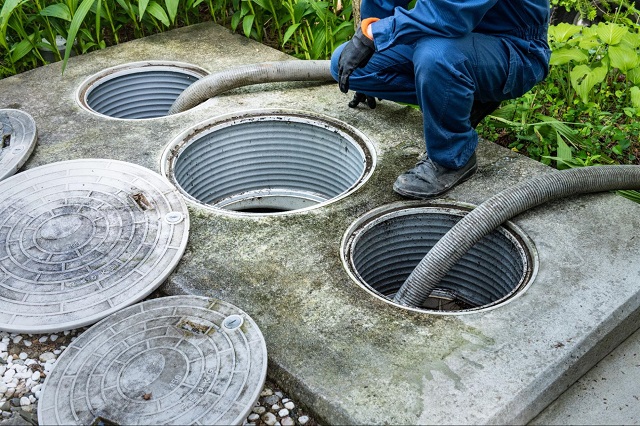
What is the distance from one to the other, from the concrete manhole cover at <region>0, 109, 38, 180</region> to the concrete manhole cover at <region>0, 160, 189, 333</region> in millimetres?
116

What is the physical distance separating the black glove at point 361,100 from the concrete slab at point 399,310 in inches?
6.0

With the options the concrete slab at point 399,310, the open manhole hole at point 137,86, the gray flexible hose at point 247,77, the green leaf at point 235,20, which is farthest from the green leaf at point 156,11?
the concrete slab at point 399,310

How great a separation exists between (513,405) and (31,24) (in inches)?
160

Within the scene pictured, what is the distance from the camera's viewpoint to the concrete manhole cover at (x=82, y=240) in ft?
8.95

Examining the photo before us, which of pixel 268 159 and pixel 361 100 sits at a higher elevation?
pixel 361 100

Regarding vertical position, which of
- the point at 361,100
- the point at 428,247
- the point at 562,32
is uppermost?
the point at 562,32

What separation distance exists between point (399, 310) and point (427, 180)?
0.81m

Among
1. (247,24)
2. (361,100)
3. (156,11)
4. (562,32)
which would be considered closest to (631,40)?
(562,32)

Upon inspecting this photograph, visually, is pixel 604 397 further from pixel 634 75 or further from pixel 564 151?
pixel 634 75

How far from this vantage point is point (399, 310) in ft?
8.61

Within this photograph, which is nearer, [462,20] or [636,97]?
[462,20]

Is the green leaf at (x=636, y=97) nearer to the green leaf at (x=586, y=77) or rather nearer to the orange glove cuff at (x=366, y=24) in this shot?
the green leaf at (x=586, y=77)

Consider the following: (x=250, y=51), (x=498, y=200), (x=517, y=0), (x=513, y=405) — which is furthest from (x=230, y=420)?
(x=250, y=51)

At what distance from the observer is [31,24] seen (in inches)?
187
